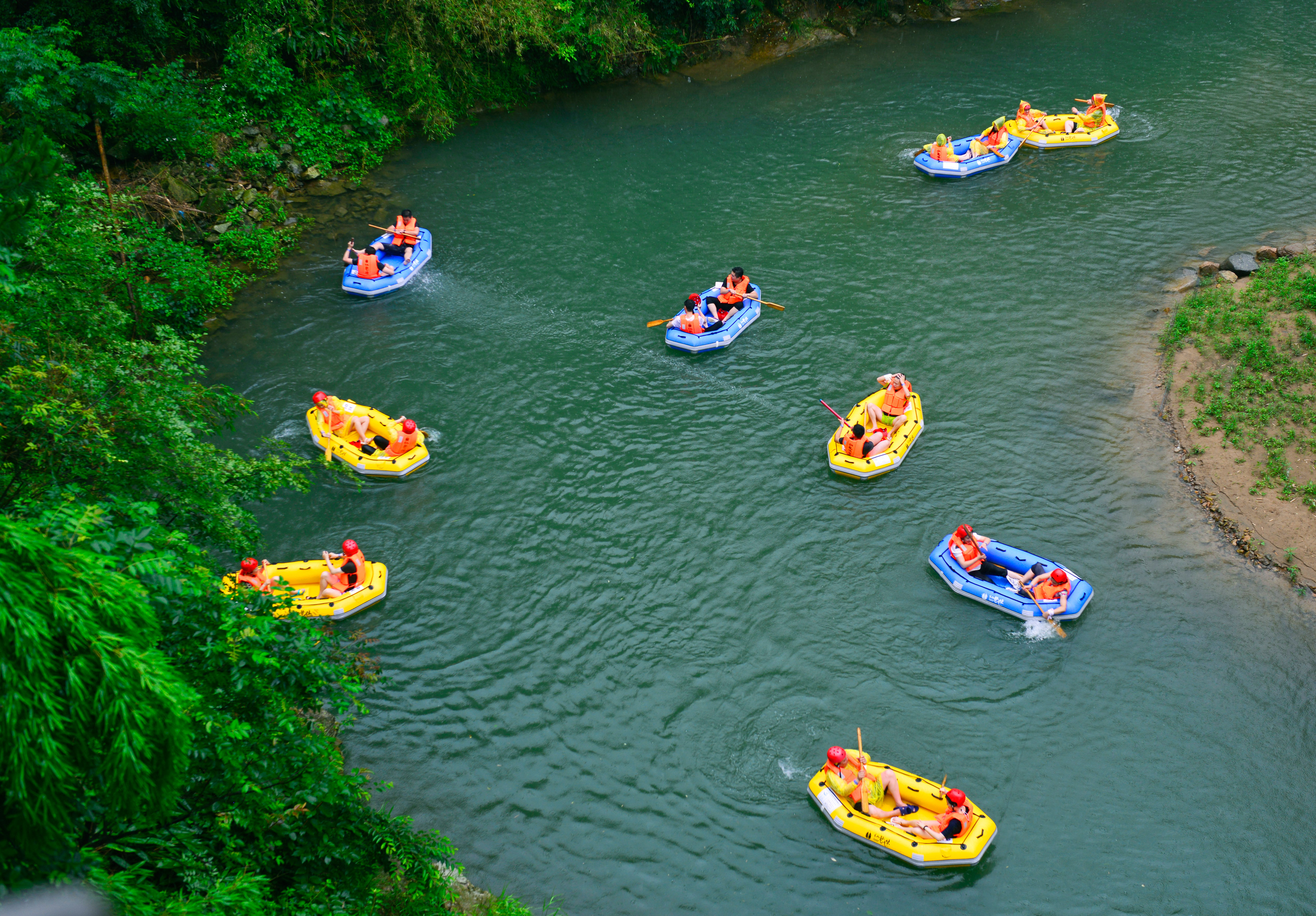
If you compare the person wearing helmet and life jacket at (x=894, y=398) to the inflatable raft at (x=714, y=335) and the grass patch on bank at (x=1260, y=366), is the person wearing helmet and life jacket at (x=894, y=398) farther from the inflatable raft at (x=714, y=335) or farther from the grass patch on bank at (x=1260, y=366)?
the grass patch on bank at (x=1260, y=366)

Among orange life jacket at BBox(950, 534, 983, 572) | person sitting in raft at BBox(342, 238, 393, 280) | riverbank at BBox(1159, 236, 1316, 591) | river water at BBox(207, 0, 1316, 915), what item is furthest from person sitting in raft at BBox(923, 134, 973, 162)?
Answer: person sitting in raft at BBox(342, 238, 393, 280)

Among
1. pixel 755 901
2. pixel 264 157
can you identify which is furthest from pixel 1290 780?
pixel 264 157

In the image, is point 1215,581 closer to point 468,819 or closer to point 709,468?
point 709,468

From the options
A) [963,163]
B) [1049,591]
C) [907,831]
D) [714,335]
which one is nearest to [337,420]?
[714,335]

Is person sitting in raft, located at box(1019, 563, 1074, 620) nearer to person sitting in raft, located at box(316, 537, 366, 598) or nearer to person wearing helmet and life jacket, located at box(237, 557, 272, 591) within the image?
person sitting in raft, located at box(316, 537, 366, 598)

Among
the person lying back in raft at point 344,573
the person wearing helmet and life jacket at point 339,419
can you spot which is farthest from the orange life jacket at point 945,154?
the person lying back in raft at point 344,573

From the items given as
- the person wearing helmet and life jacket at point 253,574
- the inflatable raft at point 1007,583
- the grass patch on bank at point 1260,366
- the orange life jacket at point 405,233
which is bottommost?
the inflatable raft at point 1007,583

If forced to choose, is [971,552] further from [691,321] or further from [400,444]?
[400,444]
